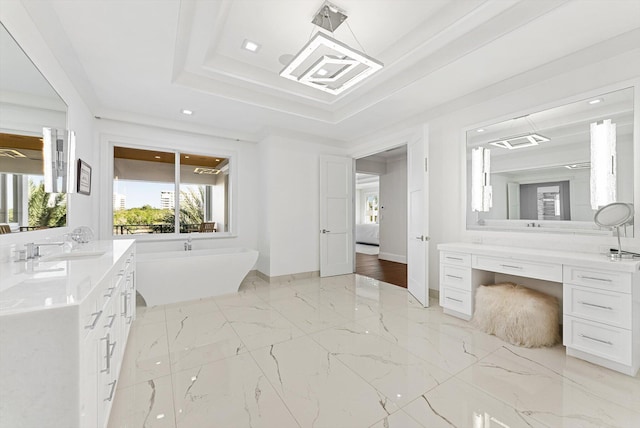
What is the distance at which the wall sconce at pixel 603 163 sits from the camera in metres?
2.35

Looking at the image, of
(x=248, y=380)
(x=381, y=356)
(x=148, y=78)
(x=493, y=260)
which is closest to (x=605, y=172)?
(x=493, y=260)

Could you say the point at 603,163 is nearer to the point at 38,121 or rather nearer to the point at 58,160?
the point at 38,121

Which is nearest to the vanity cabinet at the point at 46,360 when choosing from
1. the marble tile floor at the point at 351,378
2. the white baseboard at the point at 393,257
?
the marble tile floor at the point at 351,378

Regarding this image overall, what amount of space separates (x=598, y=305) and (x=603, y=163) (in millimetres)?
1249

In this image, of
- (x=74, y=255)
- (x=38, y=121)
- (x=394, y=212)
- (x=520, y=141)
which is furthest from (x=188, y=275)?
(x=394, y=212)

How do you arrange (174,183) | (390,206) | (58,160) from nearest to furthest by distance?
(58,160) < (174,183) < (390,206)

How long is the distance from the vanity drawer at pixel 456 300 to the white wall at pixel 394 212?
3345mm

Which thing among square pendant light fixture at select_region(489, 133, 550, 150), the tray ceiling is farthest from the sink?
square pendant light fixture at select_region(489, 133, 550, 150)

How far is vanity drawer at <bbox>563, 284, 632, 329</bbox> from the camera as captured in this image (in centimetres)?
196

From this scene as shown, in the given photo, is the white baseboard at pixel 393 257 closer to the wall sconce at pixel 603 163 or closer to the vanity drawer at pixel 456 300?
the vanity drawer at pixel 456 300

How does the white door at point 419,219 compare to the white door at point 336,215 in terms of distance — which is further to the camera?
the white door at point 336,215

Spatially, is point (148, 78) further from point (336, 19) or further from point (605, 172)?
point (605, 172)

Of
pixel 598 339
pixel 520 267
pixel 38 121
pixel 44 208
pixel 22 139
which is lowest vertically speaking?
pixel 598 339

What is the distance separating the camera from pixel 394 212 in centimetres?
679
